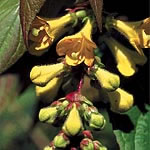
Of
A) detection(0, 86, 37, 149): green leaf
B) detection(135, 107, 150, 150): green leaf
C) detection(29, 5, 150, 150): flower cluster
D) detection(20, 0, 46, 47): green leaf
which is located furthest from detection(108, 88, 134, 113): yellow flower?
detection(0, 86, 37, 149): green leaf

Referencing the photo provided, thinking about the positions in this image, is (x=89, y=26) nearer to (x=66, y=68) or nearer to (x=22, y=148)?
(x=66, y=68)

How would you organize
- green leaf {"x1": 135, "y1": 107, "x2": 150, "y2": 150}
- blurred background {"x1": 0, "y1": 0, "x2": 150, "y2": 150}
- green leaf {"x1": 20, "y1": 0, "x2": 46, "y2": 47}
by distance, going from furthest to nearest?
A: blurred background {"x1": 0, "y1": 0, "x2": 150, "y2": 150}, green leaf {"x1": 135, "y1": 107, "x2": 150, "y2": 150}, green leaf {"x1": 20, "y1": 0, "x2": 46, "y2": 47}

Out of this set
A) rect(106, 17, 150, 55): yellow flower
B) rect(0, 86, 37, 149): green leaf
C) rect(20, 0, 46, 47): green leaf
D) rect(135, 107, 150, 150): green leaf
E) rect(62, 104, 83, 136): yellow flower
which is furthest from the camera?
rect(0, 86, 37, 149): green leaf

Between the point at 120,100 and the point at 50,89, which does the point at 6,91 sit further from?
the point at 120,100

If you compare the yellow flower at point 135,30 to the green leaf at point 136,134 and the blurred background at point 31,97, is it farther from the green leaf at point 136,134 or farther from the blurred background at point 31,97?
the green leaf at point 136,134

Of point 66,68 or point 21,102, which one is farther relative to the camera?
point 21,102

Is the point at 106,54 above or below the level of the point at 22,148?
above

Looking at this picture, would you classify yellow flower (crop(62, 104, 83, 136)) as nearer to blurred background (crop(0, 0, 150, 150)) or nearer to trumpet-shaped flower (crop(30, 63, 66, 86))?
trumpet-shaped flower (crop(30, 63, 66, 86))

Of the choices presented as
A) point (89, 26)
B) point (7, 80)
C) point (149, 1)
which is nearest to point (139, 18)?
point (149, 1)
